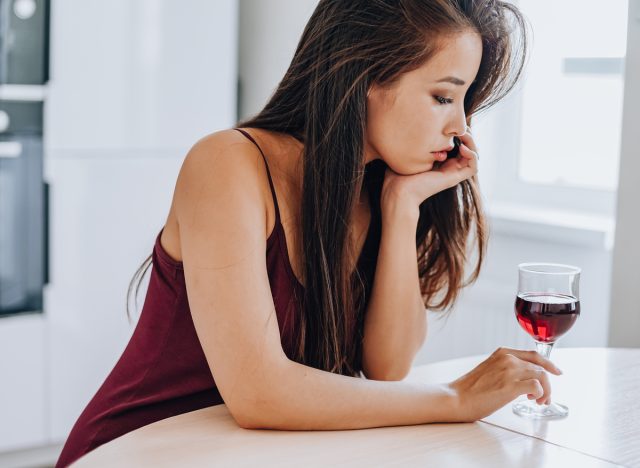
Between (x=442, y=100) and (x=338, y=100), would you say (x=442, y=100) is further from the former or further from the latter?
(x=338, y=100)

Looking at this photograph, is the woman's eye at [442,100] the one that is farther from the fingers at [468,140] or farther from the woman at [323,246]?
the fingers at [468,140]

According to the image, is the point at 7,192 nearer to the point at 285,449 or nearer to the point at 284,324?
the point at 284,324

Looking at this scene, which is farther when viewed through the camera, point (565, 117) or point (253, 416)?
point (565, 117)

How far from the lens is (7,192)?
2852 millimetres

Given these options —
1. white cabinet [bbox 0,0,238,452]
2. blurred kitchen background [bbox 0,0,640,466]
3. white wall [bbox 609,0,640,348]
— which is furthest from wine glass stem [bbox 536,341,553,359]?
white cabinet [bbox 0,0,238,452]

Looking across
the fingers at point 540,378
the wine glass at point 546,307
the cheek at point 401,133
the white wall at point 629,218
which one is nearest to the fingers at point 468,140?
the cheek at point 401,133

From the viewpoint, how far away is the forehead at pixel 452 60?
146cm

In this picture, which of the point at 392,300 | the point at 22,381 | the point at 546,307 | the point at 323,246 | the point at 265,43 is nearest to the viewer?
the point at 546,307

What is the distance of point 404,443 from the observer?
1.17m

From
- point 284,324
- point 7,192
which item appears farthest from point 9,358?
point 284,324

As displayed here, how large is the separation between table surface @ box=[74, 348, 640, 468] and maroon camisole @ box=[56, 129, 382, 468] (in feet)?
0.64

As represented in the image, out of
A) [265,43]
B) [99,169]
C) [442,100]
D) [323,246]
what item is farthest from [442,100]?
[265,43]

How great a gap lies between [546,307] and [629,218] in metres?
1.04

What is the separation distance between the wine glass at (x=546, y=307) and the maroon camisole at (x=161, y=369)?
364mm
